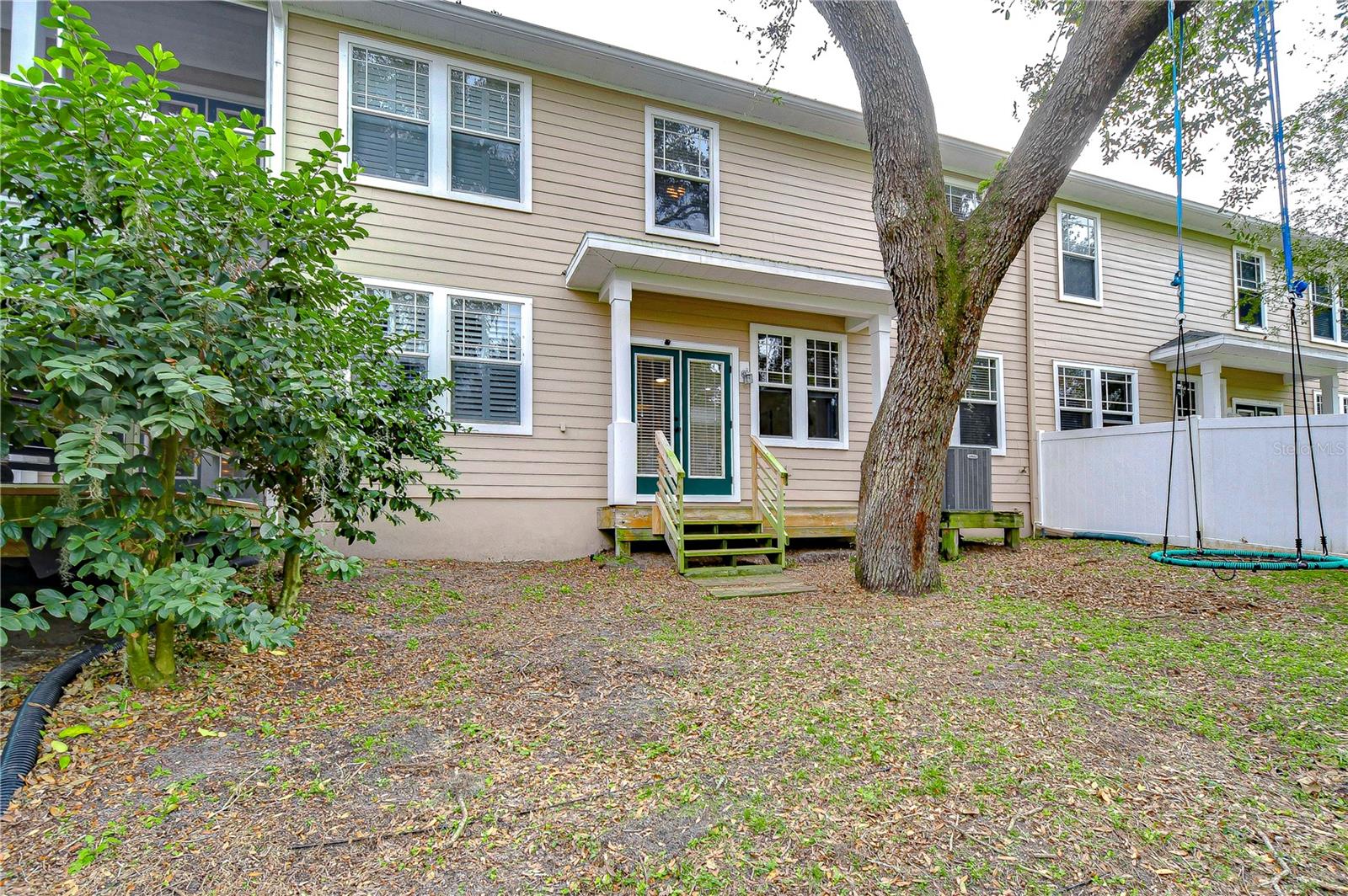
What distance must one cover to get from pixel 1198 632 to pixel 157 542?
5.85 m

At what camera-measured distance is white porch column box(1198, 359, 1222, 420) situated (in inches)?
417

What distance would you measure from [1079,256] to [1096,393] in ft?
7.48

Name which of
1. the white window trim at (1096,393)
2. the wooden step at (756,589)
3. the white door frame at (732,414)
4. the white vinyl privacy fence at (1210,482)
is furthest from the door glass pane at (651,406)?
the white window trim at (1096,393)

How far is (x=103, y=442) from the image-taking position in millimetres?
2201

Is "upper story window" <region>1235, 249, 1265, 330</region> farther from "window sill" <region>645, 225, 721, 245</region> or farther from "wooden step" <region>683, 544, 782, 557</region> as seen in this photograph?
"wooden step" <region>683, 544, 782, 557</region>

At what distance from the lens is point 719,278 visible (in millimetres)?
7312

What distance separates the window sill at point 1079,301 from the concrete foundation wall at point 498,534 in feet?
27.5

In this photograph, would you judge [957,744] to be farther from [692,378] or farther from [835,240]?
[835,240]

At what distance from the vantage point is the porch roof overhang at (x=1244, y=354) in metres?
10.2

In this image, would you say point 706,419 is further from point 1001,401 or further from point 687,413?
point 1001,401

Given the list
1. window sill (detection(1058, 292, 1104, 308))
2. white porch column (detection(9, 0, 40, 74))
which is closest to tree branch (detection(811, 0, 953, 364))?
white porch column (detection(9, 0, 40, 74))

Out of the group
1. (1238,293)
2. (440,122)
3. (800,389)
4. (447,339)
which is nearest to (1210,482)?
(800,389)

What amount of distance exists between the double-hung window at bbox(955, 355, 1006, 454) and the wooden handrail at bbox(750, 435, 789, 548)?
12.9 feet

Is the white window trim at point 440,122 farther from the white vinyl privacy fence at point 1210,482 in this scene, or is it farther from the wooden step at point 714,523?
the white vinyl privacy fence at point 1210,482
